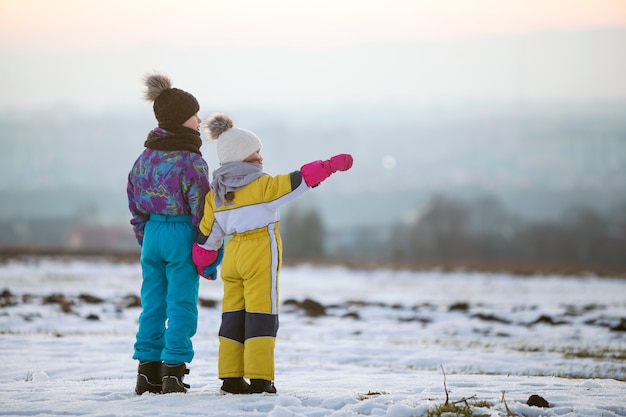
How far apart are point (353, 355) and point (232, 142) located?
14.2ft

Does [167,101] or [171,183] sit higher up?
[167,101]

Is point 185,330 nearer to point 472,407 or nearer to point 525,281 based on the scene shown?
point 472,407

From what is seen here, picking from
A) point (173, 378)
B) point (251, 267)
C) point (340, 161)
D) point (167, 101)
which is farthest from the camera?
point (167, 101)

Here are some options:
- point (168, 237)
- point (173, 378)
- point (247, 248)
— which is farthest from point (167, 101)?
point (173, 378)

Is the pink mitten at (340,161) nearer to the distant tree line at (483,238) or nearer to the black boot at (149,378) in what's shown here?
the black boot at (149,378)

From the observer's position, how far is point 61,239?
15038 cm

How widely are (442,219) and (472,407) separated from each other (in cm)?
9484

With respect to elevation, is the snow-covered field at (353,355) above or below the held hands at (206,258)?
below

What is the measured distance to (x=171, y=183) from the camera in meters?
7.12

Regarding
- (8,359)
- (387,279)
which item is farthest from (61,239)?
(8,359)

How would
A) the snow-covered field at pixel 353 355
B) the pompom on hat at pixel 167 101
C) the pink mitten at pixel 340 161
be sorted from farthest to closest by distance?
the pompom on hat at pixel 167 101, the pink mitten at pixel 340 161, the snow-covered field at pixel 353 355

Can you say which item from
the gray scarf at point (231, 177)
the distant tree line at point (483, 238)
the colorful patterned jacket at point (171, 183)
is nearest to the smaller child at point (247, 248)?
the gray scarf at point (231, 177)

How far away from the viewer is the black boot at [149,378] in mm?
7016

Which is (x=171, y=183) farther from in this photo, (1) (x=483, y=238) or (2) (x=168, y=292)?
(1) (x=483, y=238)
